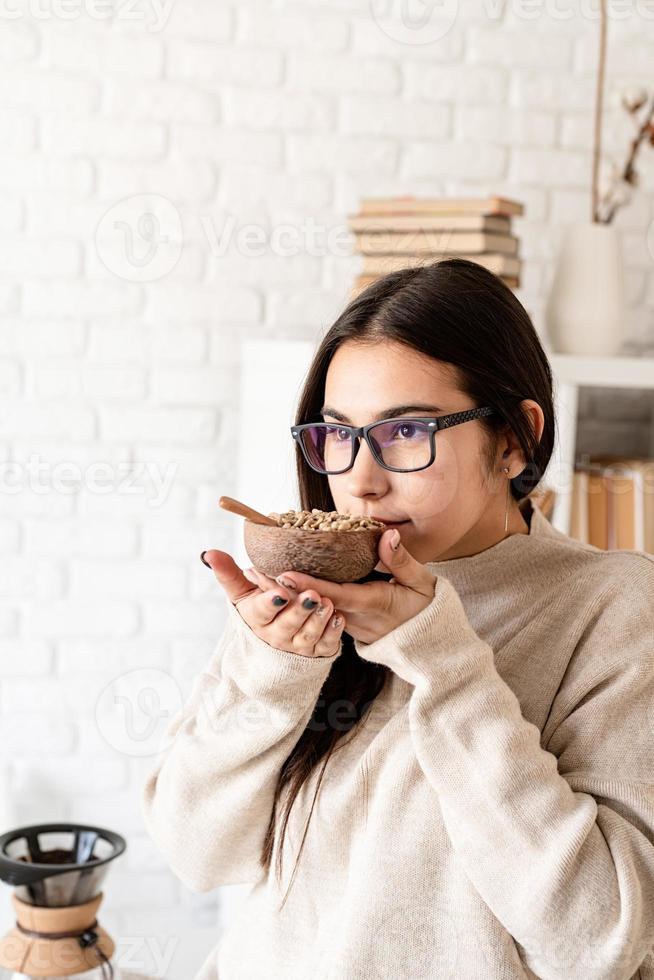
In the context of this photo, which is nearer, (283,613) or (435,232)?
(283,613)

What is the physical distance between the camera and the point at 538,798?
856mm

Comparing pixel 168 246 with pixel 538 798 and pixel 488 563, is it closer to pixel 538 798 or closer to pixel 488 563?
pixel 488 563

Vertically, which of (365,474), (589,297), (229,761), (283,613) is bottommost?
(229,761)

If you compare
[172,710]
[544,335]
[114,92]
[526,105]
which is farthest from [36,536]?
[526,105]

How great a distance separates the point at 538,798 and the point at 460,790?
64 millimetres

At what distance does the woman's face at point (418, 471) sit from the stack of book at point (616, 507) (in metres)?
1.04

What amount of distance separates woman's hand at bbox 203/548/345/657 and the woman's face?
4.7 inches

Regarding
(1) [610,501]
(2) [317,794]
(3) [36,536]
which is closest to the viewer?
(2) [317,794]

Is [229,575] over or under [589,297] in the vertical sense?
under

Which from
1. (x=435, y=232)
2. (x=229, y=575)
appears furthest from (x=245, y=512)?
(x=435, y=232)

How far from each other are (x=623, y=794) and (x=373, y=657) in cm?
25

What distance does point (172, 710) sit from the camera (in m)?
2.16

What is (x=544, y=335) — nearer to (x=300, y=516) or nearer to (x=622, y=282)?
(x=622, y=282)

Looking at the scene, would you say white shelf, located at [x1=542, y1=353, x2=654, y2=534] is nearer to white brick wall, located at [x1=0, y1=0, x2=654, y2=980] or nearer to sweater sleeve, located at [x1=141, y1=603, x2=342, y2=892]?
white brick wall, located at [x1=0, y1=0, x2=654, y2=980]
